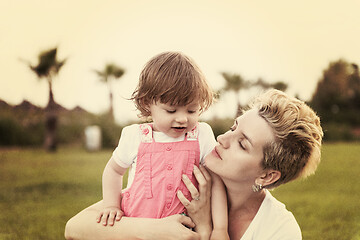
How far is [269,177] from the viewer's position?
2.31 metres

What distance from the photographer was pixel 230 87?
1498 cm

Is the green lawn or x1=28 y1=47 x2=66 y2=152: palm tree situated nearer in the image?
the green lawn

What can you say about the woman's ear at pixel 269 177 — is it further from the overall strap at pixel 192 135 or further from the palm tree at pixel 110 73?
the palm tree at pixel 110 73

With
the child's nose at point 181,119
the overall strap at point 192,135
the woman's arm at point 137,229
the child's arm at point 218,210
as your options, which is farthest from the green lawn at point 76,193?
the child's nose at point 181,119

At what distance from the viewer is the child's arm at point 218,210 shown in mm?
2192

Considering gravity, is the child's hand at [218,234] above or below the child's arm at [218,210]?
below

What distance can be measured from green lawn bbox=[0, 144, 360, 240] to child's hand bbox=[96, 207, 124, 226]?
3.44 meters

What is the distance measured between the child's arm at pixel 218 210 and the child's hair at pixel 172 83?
0.39 m

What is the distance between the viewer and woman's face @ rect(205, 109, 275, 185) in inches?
85.4

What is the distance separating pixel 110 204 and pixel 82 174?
8.93 metres

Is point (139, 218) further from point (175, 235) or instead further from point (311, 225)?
point (311, 225)

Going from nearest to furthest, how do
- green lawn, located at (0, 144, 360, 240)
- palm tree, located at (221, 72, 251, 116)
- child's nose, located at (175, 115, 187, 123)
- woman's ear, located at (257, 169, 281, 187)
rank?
child's nose, located at (175, 115, 187, 123), woman's ear, located at (257, 169, 281, 187), green lawn, located at (0, 144, 360, 240), palm tree, located at (221, 72, 251, 116)

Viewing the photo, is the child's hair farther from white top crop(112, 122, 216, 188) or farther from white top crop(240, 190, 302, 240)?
white top crop(240, 190, 302, 240)

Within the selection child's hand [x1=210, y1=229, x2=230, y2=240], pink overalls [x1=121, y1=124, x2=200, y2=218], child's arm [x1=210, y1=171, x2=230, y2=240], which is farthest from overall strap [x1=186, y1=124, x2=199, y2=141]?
child's hand [x1=210, y1=229, x2=230, y2=240]
